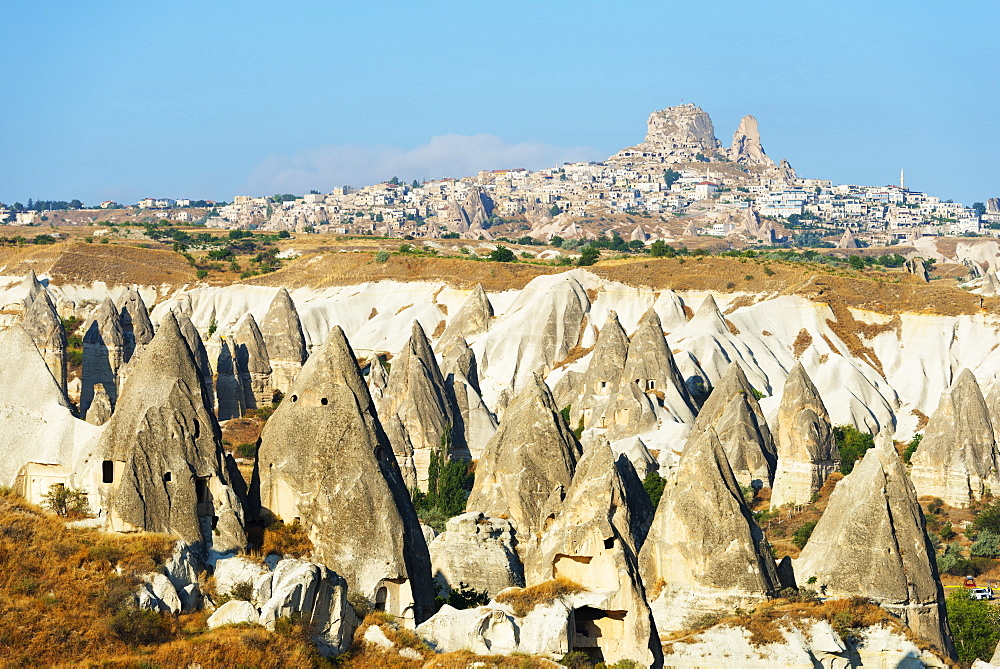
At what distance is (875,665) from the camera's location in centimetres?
1906

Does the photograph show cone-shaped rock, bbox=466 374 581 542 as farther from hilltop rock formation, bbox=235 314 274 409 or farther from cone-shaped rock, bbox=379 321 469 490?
hilltop rock formation, bbox=235 314 274 409

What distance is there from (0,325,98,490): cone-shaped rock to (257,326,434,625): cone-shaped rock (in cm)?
296

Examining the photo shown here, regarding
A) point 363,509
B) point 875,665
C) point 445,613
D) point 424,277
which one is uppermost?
point 424,277

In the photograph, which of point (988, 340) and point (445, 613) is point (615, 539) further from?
point (988, 340)

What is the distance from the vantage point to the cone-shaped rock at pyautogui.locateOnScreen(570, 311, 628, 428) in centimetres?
5522

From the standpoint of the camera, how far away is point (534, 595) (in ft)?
56.1

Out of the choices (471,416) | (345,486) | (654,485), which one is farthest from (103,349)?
(345,486)

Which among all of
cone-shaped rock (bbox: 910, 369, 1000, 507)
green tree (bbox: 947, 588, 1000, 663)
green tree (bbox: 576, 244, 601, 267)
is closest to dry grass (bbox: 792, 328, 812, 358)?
green tree (bbox: 576, 244, 601, 267)

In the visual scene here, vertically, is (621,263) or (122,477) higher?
(621,263)

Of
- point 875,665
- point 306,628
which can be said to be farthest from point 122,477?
point 875,665

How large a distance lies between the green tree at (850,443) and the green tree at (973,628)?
74.6ft

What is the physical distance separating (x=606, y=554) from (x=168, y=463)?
224 inches

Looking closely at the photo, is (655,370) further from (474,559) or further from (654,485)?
(474,559)

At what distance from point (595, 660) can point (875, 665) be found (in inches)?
174
